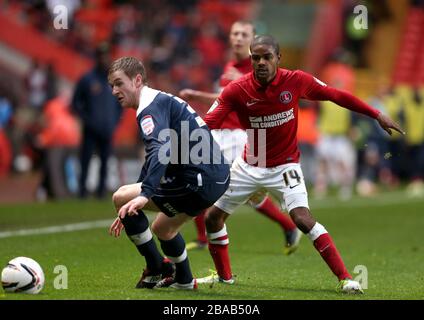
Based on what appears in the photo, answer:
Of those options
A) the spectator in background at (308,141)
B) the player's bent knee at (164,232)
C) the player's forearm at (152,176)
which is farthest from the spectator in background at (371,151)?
the player's forearm at (152,176)

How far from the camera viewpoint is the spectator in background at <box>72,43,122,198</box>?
19203mm

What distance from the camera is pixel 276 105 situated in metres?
9.23

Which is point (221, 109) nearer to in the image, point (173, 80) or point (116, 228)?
point (116, 228)

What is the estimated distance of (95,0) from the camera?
30438 millimetres

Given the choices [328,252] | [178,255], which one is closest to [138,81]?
[178,255]

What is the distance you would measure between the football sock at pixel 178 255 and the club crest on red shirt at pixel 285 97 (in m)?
1.52

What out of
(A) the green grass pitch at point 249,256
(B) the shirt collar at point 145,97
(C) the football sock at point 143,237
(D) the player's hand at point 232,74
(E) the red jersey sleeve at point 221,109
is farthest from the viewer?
(D) the player's hand at point 232,74

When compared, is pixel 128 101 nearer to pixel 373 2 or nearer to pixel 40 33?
pixel 40 33

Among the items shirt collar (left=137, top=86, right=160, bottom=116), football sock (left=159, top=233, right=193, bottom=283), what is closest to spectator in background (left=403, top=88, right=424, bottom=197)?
football sock (left=159, top=233, right=193, bottom=283)

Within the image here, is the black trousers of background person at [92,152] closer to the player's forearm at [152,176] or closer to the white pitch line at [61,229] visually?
the white pitch line at [61,229]

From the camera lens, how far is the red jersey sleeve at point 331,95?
901 centimetres

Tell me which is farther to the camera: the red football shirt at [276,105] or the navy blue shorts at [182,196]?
the red football shirt at [276,105]

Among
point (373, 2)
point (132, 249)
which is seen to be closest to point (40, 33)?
point (373, 2)

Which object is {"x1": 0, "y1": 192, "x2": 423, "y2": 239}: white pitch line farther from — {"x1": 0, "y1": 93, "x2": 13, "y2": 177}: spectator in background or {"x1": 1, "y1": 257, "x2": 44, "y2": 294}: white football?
{"x1": 0, "y1": 93, "x2": 13, "y2": 177}: spectator in background
